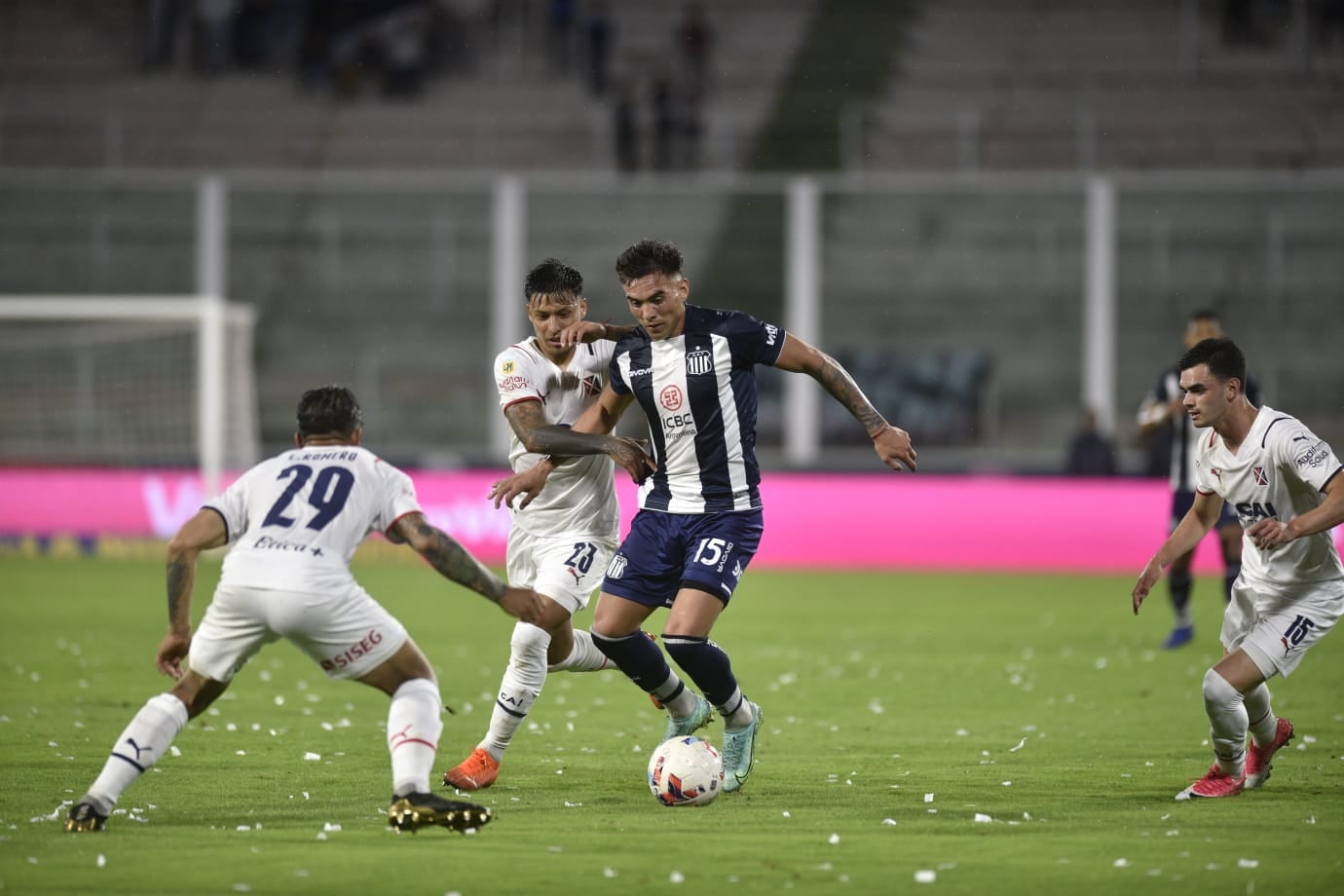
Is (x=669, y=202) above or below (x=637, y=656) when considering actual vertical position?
above

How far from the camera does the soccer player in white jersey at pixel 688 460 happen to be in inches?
280

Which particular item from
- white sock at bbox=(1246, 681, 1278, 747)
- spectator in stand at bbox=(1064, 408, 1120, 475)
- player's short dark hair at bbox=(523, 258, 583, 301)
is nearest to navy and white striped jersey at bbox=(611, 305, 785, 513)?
player's short dark hair at bbox=(523, 258, 583, 301)

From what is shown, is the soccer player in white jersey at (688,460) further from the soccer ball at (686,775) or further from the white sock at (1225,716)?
the white sock at (1225,716)

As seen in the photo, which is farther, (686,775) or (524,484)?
(524,484)

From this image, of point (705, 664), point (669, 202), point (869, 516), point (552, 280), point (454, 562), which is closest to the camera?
point (454, 562)

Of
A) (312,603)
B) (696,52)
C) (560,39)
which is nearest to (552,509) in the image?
(312,603)

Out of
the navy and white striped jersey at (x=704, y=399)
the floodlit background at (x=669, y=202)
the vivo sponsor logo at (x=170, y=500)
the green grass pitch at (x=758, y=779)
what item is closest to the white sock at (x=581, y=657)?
the green grass pitch at (x=758, y=779)

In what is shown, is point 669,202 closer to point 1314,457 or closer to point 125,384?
point 125,384

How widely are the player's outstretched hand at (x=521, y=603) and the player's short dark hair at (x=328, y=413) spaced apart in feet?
2.75

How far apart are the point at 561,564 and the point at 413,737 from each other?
5.58ft

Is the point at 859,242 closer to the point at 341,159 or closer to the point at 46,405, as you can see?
the point at 341,159

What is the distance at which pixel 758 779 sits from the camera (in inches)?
300

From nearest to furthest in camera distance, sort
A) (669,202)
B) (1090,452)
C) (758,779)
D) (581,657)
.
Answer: (758,779) < (581,657) < (1090,452) < (669,202)

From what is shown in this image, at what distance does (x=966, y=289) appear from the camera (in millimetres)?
25125
